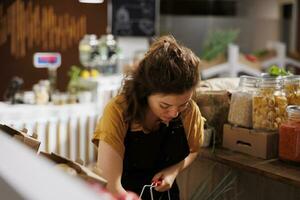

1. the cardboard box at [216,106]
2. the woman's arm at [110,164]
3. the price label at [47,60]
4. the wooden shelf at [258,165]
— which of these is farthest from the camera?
the price label at [47,60]

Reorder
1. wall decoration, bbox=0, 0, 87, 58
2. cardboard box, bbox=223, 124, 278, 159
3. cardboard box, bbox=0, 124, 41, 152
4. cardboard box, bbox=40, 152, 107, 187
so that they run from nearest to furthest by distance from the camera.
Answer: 1. cardboard box, bbox=40, 152, 107, 187
2. cardboard box, bbox=0, 124, 41, 152
3. cardboard box, bbox=223, 124, 278, 159
4. wall decoration, bbox=0, 0, 87, 58

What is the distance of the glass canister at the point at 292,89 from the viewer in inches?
60.7

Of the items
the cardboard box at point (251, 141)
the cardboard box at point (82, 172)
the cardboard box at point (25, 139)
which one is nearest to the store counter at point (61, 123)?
the cardboard box at point (251, 141)

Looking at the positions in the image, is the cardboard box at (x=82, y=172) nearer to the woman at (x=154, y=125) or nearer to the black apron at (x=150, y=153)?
the woman at (x=154, y=125)

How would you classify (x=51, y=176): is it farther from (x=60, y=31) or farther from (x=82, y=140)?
(x=60, y=31)

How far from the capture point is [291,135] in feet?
4.62

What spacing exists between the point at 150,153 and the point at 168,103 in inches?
8.2

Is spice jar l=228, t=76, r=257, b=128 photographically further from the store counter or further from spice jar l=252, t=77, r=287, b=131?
the store counter

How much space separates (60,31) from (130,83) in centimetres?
320

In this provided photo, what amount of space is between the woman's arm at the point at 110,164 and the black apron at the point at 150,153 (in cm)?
11

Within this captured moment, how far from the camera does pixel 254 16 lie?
583 centimetres

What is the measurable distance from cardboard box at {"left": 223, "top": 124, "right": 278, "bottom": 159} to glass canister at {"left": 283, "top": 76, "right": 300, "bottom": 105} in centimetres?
13

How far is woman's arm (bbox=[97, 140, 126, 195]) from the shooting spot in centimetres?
118

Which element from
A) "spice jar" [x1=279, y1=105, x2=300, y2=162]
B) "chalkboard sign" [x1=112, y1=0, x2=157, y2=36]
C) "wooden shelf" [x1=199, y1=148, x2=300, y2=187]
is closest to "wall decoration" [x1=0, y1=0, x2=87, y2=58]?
"chalkboard sign" [x1=112, y1=0, x2=157, y2=36]
